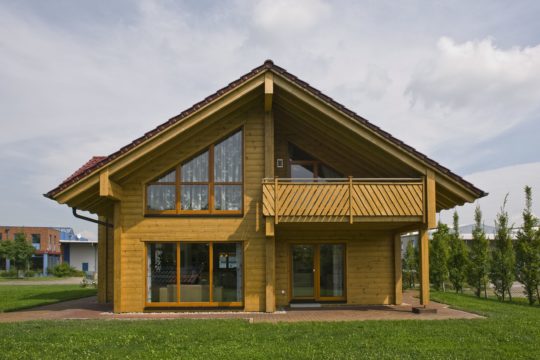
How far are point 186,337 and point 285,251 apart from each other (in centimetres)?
620

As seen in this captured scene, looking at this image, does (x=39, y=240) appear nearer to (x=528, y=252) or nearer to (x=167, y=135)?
(x=167, y=135)

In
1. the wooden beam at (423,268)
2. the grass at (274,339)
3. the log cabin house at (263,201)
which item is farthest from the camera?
the wooden beam at (423,268)

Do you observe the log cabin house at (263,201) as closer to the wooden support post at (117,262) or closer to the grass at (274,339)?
the wooden support post at (117,262)

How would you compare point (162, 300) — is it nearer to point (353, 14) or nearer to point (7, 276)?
point (353, 14)

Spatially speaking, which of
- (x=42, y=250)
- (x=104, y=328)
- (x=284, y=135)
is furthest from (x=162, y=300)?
(x=42, y=250)

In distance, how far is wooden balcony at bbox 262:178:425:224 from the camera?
44.4ft

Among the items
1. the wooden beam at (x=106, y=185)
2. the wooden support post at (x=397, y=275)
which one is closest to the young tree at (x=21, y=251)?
the wooden beam at (x=106, y=185)

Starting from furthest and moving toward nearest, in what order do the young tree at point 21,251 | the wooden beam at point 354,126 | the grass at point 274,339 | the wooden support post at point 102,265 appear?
the young tree at point 21,251 → the wooden support post at point 102,265 → the wooden beam at point 354,126 → the grass at point 274,339

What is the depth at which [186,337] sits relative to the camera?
978 cm

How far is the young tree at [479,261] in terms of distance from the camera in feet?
70.1

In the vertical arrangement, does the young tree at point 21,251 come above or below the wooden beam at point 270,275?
below

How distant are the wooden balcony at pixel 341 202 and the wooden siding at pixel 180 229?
1179 mm

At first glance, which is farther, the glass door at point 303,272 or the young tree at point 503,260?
the young tree at point 503,260

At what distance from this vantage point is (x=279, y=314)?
13.7 meters
